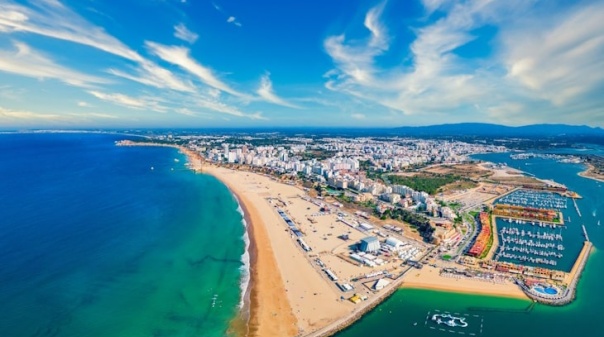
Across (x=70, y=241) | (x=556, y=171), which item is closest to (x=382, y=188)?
(x=70, y=241)

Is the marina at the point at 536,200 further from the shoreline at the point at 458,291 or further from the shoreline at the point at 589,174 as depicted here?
the shoreline at the point at 458,291

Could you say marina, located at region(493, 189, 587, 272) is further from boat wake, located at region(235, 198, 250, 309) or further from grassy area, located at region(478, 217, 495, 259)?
boat wake, located at region(235, 198, 250, 309)

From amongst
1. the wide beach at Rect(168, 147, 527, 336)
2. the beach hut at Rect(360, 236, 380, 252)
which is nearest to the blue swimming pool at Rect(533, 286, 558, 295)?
the wide beach at Rect(168, 147, 527, 336)

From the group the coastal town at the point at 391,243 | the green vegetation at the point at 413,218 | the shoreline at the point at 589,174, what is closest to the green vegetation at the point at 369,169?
the coastal town at the point at 391,243

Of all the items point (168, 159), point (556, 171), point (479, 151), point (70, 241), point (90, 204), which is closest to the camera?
point (70, 241)

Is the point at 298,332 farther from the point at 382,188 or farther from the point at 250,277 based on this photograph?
the point at 382,188

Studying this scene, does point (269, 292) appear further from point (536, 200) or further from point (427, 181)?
point (427, 181)
